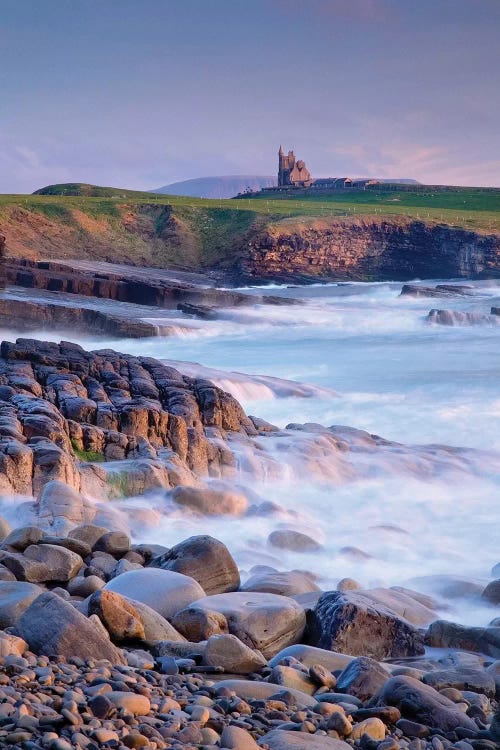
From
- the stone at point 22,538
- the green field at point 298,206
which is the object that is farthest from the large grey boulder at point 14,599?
the green field at point 298,206

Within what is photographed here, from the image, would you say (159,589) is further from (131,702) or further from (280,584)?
(131,702)

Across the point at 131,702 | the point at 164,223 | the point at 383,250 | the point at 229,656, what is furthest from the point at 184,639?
the point at 383,250

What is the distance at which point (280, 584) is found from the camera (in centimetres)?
901

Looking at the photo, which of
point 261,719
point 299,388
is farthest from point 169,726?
point 299,388

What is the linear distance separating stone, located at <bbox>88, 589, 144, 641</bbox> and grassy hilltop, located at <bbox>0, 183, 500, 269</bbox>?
188 feet

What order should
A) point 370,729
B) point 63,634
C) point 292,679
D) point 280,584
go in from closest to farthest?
1. point 370,729
2. point 63,634
3. point 292,679
4. point 280,584

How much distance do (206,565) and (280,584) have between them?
83 cm

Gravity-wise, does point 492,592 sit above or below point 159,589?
below

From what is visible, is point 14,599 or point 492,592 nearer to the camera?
point 14,599

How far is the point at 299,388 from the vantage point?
22.9 meters

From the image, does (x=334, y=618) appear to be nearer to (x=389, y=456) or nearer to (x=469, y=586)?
(x=469, y=586)

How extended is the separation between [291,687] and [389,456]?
1125cm

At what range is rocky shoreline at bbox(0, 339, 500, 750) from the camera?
4461 millimetres

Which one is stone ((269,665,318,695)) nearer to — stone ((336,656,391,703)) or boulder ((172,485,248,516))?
stone ((336,656,391,703))
